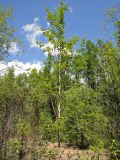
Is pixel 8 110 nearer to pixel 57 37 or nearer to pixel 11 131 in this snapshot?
pixel 11 131

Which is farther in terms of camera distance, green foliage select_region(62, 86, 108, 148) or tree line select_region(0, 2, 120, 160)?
green foliage select_region(62, 86, 108, 148)

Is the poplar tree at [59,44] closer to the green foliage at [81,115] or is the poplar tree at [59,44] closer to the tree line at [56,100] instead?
the tree line at [56,100]

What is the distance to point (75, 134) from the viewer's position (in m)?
26.1

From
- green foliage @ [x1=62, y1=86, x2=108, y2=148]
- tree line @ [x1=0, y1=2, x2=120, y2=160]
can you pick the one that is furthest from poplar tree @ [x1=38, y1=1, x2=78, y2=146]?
green foliage @ [x1=62, y1=86, x2=108, y2=148]

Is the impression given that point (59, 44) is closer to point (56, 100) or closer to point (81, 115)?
point (56, 100)

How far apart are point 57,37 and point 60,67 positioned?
159 cm

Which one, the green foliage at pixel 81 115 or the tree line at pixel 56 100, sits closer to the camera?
the tree line at pixel 56 100

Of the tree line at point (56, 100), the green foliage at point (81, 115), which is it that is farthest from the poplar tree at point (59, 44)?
the green foliage at point (81, 115)

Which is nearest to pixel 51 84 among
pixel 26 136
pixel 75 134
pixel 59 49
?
pixel 59 49

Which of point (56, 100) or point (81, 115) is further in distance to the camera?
point (81, 115)

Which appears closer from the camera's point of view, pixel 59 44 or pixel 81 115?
pixel 59 44

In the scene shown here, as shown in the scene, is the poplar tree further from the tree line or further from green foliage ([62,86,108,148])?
green foliage ([62,86,108,148])

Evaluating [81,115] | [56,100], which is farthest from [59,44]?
[81,115]

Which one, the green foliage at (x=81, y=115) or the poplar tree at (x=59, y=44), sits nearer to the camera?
the poplar tree at (x=59, y=44)
